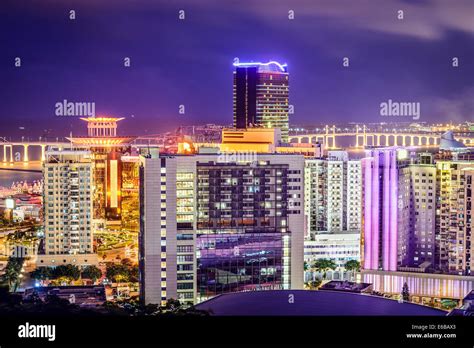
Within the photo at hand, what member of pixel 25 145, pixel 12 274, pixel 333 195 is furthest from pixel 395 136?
pixel 25 145

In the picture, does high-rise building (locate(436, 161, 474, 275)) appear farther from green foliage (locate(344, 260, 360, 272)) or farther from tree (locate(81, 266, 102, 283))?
tree (locate(81, 266, 102, 283))

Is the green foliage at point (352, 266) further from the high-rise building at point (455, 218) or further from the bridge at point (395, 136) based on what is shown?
the bridge at point (395, 136)

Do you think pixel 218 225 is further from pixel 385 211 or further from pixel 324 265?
pixel 385 211

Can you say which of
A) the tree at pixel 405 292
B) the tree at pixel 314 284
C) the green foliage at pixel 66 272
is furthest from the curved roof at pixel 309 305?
the green foliage at pixel 66 272

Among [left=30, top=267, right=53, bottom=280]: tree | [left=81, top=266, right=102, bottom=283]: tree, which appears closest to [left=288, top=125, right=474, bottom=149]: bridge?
[left=81, top=266, right=102, bottom=283]: tree

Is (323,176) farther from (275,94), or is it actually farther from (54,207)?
(275,94)

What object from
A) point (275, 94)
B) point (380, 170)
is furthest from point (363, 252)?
point (275, 94)
